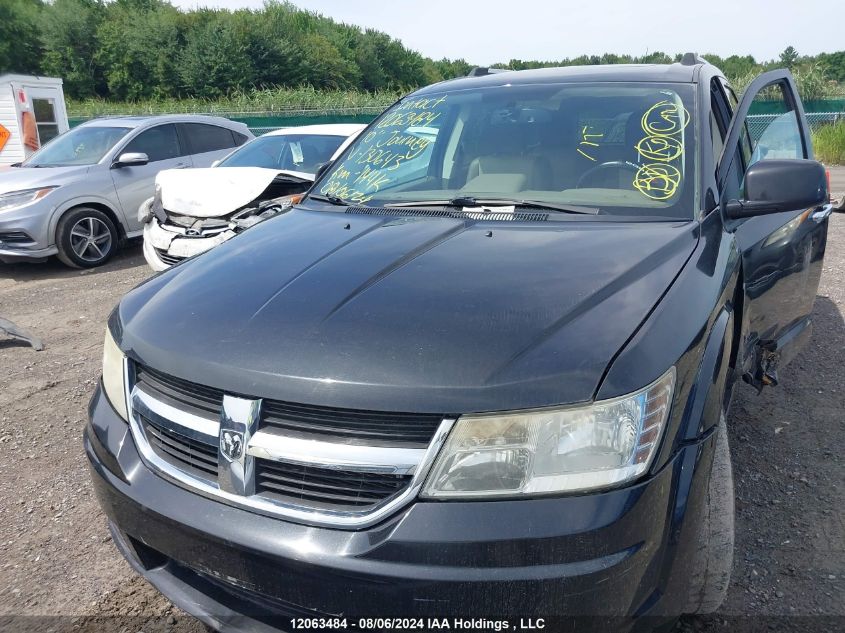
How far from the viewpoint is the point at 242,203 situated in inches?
227

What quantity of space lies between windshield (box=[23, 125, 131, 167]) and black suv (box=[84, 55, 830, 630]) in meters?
6.92

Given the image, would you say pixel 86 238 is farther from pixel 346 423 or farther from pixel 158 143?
pixel 346 423

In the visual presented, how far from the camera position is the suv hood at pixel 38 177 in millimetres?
7602

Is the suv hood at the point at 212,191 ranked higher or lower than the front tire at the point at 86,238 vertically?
higher

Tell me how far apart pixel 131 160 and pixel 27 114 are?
838 cm

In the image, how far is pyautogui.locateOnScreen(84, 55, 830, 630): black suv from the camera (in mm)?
1478

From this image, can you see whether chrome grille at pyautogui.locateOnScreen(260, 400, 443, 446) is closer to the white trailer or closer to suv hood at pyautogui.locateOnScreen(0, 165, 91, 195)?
suv hood at pyautogui.locateOnScreen(0, 165, 91, 195)

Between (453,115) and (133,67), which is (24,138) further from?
(133,67)

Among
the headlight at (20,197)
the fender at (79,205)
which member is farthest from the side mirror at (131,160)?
the headlight at (20,197)

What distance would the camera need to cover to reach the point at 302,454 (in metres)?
1.57

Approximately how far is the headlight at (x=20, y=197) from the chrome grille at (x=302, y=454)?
6.91 metres

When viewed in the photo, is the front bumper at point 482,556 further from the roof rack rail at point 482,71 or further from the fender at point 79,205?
the fender at point 79,205

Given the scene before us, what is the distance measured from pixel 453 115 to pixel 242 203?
9.65 ft

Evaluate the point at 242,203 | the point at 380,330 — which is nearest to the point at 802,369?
the point at 380,330
